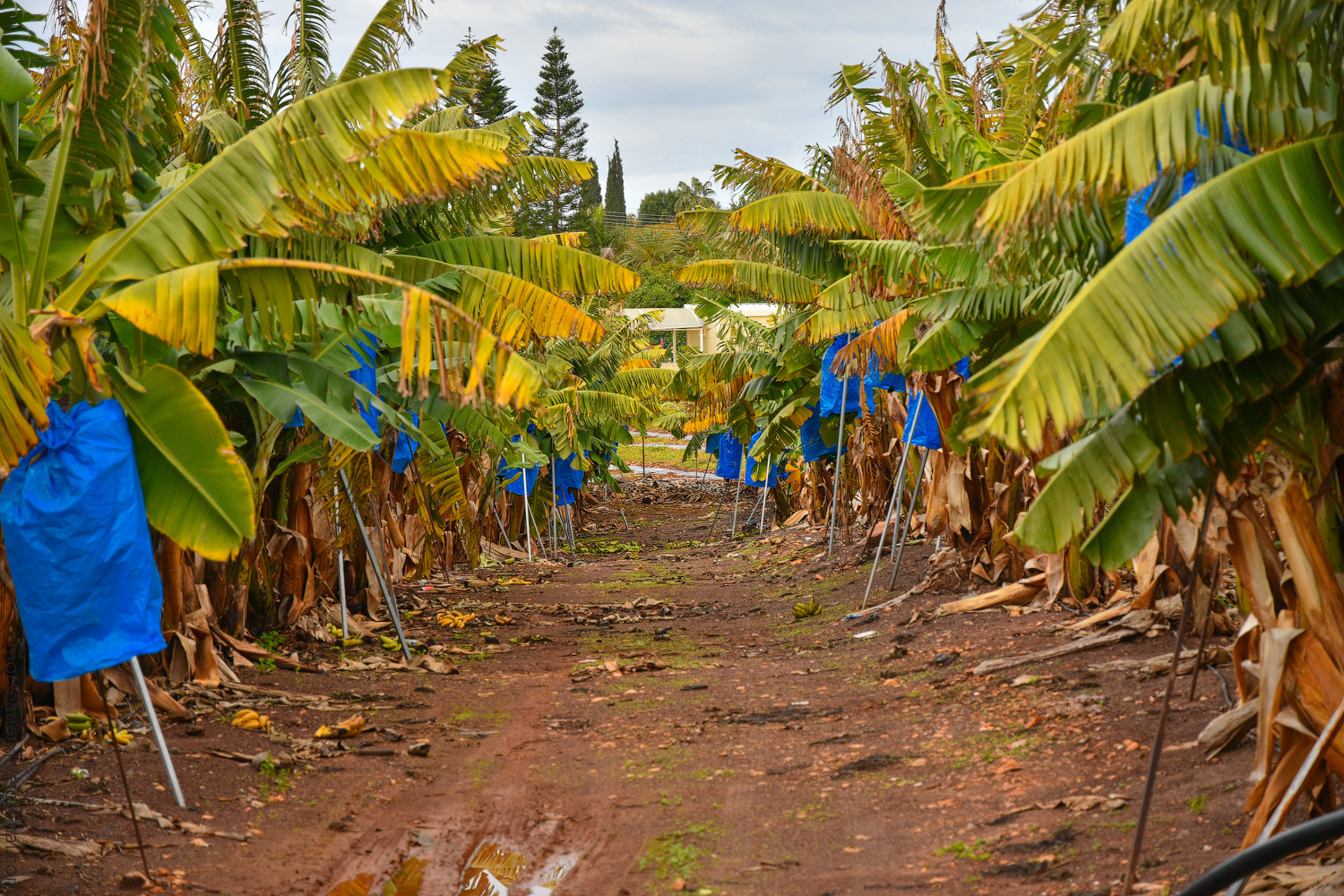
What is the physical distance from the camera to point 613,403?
21062 mm

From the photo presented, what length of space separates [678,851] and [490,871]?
0.92 m

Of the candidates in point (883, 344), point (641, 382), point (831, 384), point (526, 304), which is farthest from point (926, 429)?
point (641, 382)

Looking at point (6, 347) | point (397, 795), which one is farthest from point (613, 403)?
point (6, 347)

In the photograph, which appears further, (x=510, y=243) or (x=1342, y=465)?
(x=510, y=243)

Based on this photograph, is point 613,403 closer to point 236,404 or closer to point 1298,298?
point 236,404

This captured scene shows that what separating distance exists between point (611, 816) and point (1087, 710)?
9.86ft

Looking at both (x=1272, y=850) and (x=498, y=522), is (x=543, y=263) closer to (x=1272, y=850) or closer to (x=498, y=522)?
(x=1272, y=850)

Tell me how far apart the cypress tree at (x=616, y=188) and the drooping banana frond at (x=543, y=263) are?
51491 mm

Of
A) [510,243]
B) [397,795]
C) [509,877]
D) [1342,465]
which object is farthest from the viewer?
[510,243]

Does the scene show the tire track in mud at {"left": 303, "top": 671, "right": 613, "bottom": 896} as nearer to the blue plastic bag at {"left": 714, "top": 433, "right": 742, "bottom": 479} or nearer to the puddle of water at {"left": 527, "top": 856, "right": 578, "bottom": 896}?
the puddle of water at {"left": 527, "top": 856, "right": 578, "bottom": 896}

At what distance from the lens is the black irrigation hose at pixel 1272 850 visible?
239 centimetres

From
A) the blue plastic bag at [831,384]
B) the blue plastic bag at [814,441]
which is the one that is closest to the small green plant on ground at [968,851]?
the blue plastic bag at [831,384]

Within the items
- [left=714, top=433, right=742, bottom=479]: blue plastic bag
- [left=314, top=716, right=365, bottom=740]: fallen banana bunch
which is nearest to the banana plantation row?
[left=314, top=716, right=365, bottom=740]: fallen banana bunch

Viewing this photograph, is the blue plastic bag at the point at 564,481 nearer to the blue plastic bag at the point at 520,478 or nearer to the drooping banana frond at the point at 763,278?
the blue plastic bag at the point at 520,478
